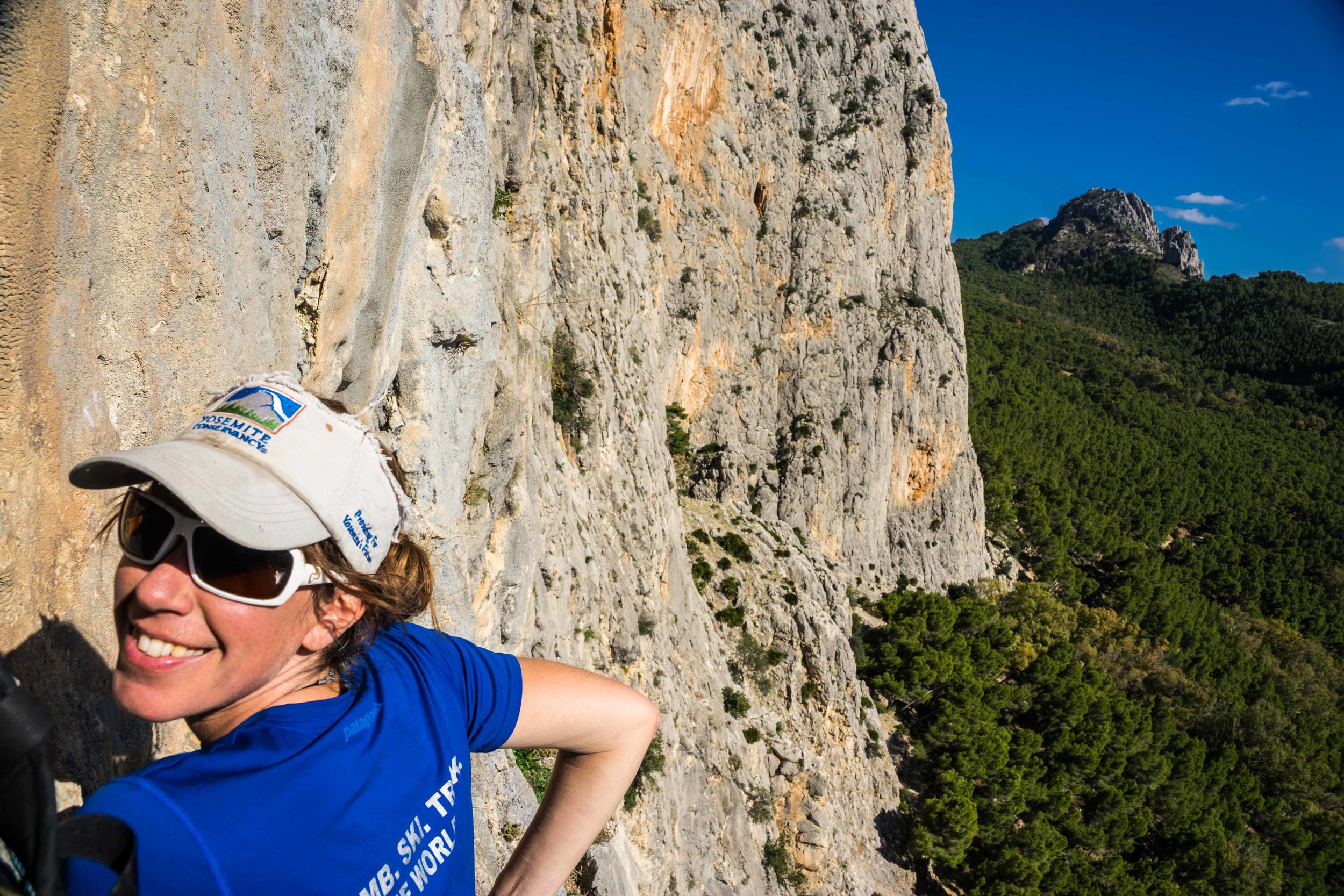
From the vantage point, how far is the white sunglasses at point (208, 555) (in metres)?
1.44

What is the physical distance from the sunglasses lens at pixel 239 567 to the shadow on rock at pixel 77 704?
99 cm

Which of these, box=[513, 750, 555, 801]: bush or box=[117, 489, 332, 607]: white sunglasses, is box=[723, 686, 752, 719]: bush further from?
box=[117, 489, 332, 607]: white sunglasses

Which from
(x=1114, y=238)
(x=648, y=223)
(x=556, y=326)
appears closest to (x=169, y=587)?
(x=556, y=326)

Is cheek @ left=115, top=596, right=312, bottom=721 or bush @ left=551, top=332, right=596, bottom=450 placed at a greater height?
bush @ left=551, top=332, right=596, bottom=450

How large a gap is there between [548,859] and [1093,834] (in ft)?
107

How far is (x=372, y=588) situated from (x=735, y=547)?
24046 millimetres

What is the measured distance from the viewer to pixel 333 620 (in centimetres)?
167

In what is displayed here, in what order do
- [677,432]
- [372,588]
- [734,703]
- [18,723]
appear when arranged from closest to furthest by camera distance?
[18,723], [372,588], [734,703], [677,432]

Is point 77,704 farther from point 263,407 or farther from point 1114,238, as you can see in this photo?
point 1114,238

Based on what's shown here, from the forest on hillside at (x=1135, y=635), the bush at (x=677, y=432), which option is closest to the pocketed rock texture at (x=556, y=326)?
the bush at (x=677, y=432)

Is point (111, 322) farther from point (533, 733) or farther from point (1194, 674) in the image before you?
point (1194, 674)

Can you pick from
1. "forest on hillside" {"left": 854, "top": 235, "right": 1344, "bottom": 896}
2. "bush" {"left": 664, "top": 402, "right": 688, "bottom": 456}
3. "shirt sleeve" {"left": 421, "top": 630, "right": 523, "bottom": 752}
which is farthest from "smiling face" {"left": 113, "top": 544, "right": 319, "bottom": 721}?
"forest on hillside" {"left": 854, "top": 235, "right": 1344, "bottom": 896}

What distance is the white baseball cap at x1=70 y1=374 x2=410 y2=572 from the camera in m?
1.38

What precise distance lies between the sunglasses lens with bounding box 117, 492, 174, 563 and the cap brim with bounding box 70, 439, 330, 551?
2.4 inches
